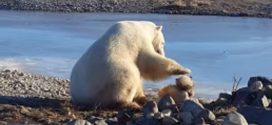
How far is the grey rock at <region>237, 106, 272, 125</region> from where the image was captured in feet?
29.8

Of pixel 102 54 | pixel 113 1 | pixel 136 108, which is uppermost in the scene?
pixel 102 54

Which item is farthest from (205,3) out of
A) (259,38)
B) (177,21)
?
(259,38)

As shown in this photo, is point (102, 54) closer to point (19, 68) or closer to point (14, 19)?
point (19, 68)

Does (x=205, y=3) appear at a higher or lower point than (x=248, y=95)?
lower

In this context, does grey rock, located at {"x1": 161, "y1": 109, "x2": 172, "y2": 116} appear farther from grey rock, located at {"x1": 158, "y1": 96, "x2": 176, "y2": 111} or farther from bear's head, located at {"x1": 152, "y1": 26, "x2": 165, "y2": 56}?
bear's head, located at {"x1": 152, "y1": 26, "x2": 165, "y2": 56}

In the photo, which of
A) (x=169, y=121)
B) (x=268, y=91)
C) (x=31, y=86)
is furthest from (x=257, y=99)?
(x=31, y=86)

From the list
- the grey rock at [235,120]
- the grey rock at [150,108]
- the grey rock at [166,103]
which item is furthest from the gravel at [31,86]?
the grey rock at [235,120]

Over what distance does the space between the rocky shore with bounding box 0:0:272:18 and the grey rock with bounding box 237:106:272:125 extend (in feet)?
101

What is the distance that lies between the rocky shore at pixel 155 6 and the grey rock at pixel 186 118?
1210 inches

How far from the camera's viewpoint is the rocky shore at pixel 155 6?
135ft

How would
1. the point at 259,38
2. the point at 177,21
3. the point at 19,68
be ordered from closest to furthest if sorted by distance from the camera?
the point at 19,68 < the point at 259,38 < the point at 177,21

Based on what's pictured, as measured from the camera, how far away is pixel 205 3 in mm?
43719

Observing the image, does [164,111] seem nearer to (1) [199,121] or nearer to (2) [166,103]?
(2) [166,103]

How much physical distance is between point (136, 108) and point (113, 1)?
114 ft
